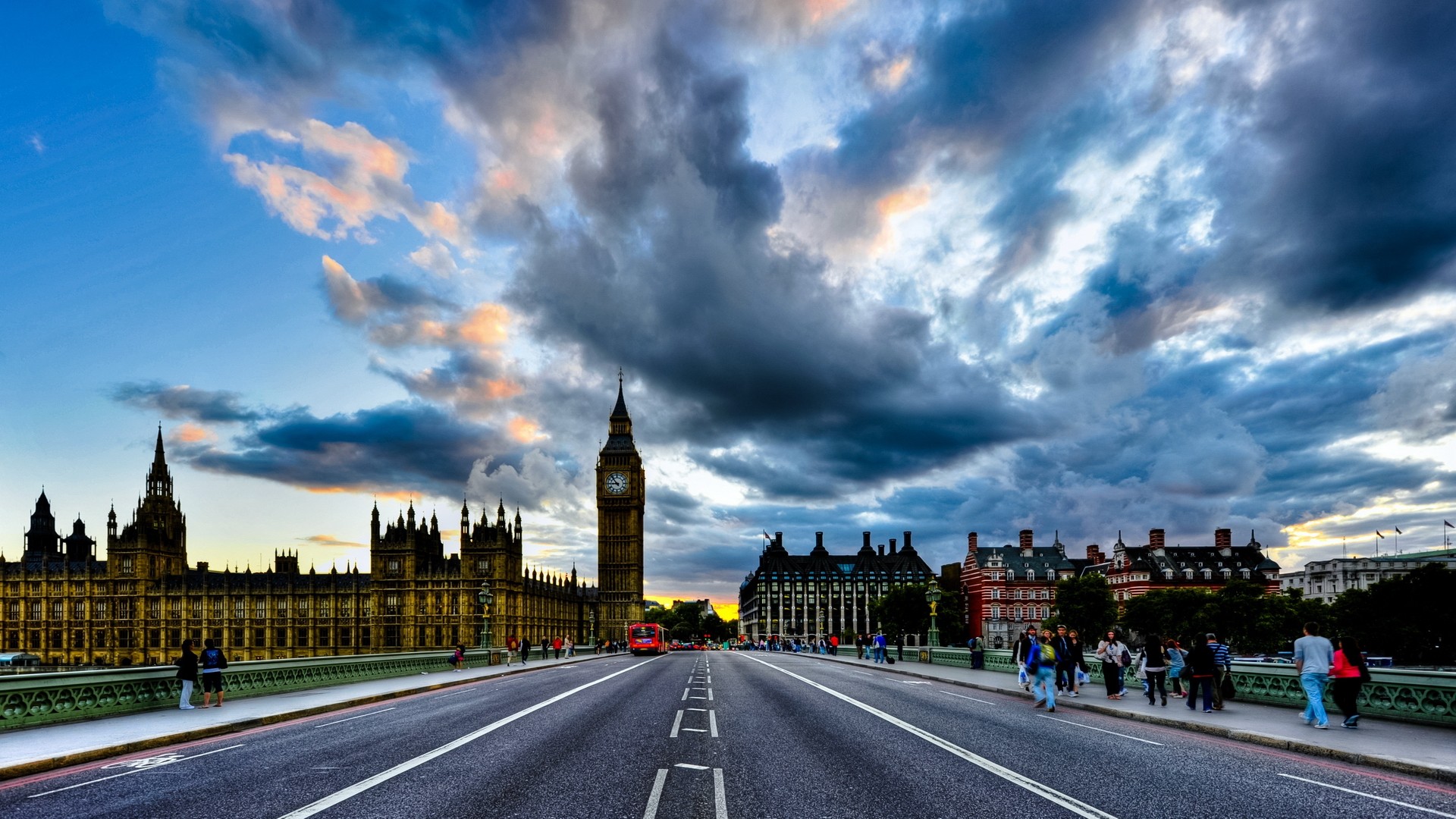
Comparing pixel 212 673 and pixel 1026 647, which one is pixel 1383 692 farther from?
pixel 212 673

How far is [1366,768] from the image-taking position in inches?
508

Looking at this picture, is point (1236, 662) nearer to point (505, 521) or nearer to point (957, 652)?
point (957, 652)

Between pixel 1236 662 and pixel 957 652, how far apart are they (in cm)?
2086

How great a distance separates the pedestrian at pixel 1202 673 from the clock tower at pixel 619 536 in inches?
5488

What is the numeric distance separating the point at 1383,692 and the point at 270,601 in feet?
432

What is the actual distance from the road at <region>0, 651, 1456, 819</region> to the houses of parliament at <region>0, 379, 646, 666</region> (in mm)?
99920

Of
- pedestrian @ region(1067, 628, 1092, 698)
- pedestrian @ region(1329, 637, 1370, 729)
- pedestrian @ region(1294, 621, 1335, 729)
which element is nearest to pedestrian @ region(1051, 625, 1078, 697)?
pedestrian @ region(1067, 628, 1092, 698)

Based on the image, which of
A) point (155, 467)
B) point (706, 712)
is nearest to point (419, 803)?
point (706, 712)

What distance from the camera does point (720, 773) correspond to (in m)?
11.8

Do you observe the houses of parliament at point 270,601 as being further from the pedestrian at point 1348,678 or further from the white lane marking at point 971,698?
the pedestrian at point 1348,678

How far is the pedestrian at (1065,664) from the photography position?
24.7m

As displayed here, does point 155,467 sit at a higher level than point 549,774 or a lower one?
higher

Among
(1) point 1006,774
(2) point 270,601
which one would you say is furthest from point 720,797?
(2) point 270,601

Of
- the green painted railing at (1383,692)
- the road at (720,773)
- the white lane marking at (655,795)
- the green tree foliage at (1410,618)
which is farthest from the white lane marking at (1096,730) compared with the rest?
the green tree foliage at (1410,618)
